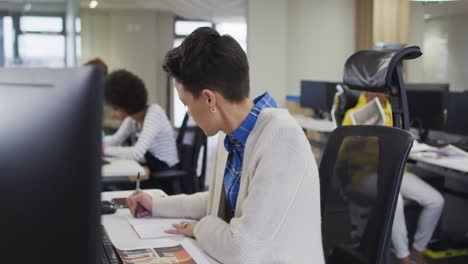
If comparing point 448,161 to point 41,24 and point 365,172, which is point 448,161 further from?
point 41,24

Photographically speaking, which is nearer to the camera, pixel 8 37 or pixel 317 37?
pixel 8 37

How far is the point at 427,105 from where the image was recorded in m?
4.36

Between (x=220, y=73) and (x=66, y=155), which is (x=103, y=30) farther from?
(x=66, y=155)

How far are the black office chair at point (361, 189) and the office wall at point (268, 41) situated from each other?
550 cm

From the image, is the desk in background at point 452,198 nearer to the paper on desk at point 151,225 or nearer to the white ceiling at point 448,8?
the paper on desk at point 151,225

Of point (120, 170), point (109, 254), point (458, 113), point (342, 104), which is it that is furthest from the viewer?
point (342, 104)

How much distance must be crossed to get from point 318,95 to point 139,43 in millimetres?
2835

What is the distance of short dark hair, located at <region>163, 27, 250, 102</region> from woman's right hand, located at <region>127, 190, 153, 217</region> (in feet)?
1.82

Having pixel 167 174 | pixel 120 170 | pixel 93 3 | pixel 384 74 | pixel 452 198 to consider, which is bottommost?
pixel 452 198

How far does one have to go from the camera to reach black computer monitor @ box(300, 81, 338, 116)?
6574 mm

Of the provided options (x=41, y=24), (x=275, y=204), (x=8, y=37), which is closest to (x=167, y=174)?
(x=275, y=204)

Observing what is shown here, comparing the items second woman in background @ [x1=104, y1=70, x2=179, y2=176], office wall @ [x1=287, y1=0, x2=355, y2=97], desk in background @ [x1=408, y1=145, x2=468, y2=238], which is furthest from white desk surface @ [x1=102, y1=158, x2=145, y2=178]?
office wall @ [x1=287, y1=0, x2=355, y2=97]

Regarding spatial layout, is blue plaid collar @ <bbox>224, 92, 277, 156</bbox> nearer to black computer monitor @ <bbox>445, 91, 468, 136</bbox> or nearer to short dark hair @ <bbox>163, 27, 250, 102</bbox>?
short dark hair @ <bbox>163, 27, 250, 102</bbox>

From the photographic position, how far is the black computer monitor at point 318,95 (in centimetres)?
657
